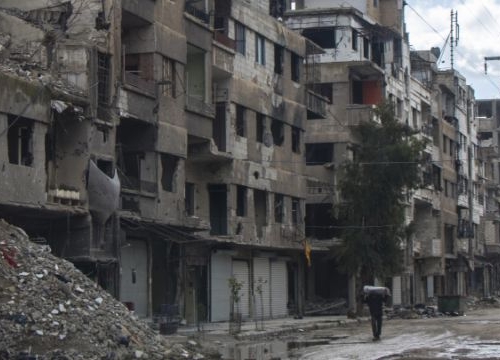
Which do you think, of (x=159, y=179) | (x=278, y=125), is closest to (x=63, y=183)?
(x=159, y=179)

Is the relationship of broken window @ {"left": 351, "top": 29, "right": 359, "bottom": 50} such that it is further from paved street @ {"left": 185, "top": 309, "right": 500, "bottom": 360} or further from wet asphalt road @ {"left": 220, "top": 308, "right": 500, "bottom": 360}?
wet asphalt road @ {"left": 220, "top": 308, "right": 500, "bottom": 360}

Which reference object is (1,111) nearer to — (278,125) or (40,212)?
(40,212)

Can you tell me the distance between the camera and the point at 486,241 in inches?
3829

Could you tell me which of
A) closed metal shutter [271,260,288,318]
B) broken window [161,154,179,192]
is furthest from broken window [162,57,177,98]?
closed metal shutter [271,260,288,318]

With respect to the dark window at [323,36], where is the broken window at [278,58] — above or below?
below

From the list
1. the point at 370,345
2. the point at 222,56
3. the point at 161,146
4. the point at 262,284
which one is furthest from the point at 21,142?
the point at 262,284

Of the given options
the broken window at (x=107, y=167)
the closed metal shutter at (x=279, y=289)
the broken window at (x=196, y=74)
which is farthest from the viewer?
Answer: the closed metal shutter at (x=279, y=289)

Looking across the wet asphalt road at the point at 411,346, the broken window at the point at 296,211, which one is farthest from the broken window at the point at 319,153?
the wet asphalt road at the point at 411,346

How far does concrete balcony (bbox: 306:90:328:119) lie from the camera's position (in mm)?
53719

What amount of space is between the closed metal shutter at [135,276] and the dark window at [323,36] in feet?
92.0

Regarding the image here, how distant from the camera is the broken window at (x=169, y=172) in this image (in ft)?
125

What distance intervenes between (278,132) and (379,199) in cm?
606

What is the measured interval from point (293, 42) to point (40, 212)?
24.7 metres

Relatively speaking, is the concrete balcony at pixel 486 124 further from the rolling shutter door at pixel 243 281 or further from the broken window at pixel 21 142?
the broken window at pixel 21 142
